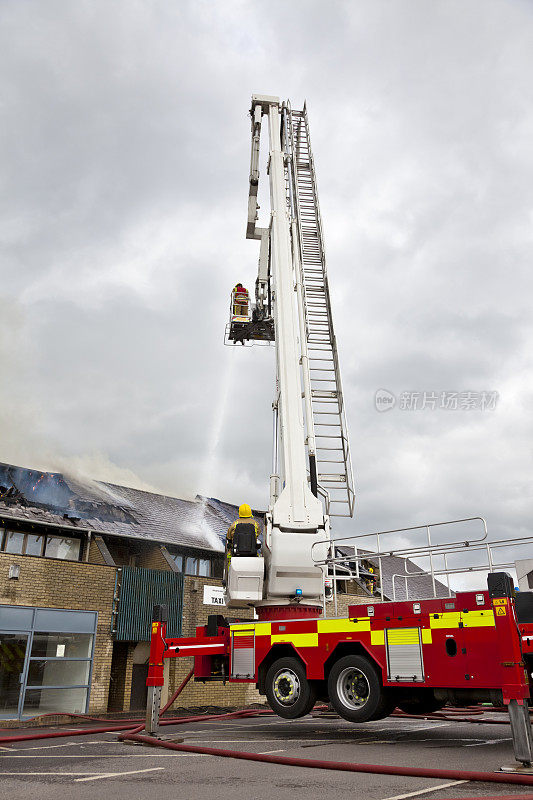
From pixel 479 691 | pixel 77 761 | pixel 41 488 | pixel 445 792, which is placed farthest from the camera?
pixel 41 488

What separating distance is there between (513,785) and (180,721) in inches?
336

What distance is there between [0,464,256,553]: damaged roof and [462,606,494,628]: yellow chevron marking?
13.2m

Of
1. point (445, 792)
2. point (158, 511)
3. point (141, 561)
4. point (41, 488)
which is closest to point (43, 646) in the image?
point (141, 561)

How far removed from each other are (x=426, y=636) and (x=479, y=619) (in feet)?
2.79

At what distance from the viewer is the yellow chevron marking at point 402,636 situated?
29.4ft

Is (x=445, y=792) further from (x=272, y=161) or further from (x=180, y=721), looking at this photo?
(x=272, y=161)

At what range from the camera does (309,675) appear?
9.93 meters

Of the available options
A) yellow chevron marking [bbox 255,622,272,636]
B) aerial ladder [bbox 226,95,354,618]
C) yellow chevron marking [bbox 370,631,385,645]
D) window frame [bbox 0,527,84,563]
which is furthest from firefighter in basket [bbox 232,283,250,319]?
yellow chevron marking [bbox 370,631,385,645]

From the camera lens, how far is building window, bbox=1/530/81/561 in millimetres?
18141

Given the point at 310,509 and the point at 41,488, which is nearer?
the point at 310,509

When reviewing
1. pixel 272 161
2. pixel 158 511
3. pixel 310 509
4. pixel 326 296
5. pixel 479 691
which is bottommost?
pixel 479 691

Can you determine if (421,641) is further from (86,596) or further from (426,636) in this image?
(86,596)

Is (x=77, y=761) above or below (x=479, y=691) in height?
below

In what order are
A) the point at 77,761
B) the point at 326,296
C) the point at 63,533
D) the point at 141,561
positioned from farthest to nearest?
the point at 141,561 < the point at 63,533 < the point at 326,296 < the point at 77,761
